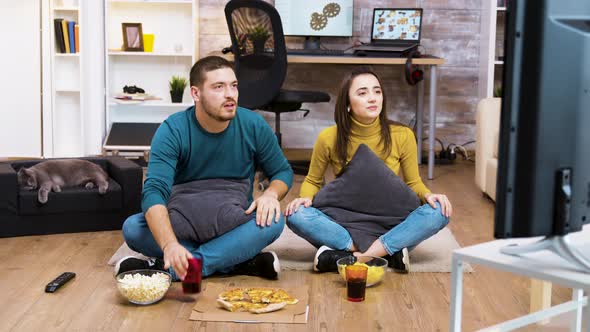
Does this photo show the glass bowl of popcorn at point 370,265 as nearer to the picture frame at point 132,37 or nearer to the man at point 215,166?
the man at point 215,166

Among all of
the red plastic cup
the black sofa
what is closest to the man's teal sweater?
the red plastic cup

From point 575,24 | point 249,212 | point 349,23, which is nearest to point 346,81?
point 249,212

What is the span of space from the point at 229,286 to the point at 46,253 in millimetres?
906

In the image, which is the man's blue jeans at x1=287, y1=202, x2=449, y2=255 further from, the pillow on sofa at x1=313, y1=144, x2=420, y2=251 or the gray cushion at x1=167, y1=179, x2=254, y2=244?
the gray cushion at x1=167, y1=179, x2=254, y2=244

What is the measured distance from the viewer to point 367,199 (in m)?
3.28

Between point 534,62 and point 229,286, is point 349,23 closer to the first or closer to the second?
point 229,286

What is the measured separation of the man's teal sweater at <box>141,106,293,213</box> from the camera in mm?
3037

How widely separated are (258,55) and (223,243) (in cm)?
231

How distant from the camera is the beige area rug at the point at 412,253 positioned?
10.7ft

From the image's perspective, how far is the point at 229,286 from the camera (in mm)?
3008

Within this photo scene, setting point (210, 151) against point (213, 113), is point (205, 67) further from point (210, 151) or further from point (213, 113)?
Answer: point (210, 151)

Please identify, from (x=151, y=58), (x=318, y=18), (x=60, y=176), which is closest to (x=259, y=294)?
(x=60, y=176)

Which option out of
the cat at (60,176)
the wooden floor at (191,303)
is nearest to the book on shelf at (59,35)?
the cat at (60,176)

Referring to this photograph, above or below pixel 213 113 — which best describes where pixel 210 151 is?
below
